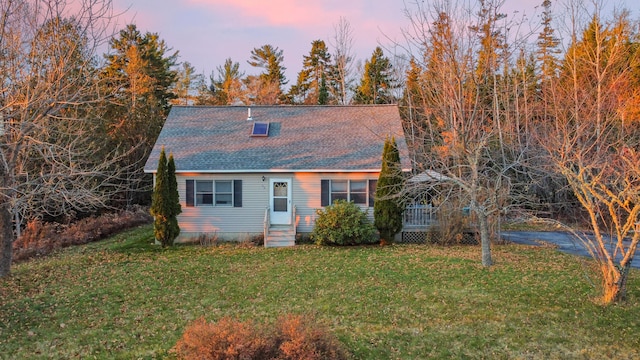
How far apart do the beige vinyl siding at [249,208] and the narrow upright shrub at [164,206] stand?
1256 millimetres

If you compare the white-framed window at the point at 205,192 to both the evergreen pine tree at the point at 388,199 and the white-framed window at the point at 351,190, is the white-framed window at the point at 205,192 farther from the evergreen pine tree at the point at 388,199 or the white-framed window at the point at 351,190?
the evergreen pine tree at the point at 388,199

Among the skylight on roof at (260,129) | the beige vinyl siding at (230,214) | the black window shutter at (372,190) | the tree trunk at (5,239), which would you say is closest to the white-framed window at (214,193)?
the beige vinyl siding at (230,214)

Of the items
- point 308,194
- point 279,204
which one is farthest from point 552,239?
point 279,204

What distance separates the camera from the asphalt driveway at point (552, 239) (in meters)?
13.2

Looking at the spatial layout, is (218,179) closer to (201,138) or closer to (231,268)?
(201,138)

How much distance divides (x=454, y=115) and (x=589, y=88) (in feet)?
42.2

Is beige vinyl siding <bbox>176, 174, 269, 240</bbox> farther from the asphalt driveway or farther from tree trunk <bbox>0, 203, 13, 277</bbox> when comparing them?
the asphalt driveway

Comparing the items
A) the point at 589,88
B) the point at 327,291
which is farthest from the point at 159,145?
the point at 589,88

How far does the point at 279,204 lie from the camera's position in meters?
15.0

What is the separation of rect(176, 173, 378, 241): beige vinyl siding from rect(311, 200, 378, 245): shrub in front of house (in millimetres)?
1024

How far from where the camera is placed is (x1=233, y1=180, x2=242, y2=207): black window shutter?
1489 cm

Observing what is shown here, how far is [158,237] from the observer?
524 inches

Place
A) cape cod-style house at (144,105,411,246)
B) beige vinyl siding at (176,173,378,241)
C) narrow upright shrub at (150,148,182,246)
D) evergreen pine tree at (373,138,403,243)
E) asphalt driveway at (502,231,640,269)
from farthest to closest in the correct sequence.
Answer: beige vinyl siding at (176,173,378,241), cape cod-style house at (144,105,411,246), evergreen pine tree at (373,138,403,243), narrow upright shrub at (150,148,182,246), asphalt driveway at (502,231,640,269)

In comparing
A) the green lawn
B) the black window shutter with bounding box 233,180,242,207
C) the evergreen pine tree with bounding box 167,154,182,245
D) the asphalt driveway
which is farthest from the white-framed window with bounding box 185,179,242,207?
the asphalt driveway
